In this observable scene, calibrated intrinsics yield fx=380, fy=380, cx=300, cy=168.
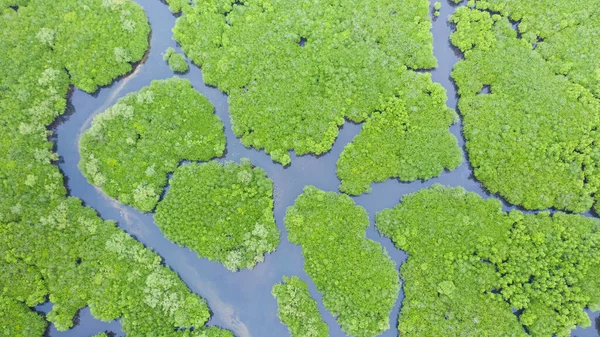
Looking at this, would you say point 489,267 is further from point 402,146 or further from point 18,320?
point 18,320

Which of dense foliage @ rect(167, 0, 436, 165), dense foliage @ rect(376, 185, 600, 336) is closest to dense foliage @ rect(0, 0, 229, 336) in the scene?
dense foliage @ rect(167, 0, 436, 165)

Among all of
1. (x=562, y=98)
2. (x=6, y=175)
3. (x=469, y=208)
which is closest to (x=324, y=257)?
(x=469, y=208)

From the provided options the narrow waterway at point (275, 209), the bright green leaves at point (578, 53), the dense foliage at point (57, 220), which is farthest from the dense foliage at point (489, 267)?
the dense foliage at point (57, 220)

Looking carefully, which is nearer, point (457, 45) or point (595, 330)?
point (595, 330)

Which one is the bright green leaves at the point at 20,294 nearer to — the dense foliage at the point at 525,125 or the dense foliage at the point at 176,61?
the dense foliage at the point at 176,61

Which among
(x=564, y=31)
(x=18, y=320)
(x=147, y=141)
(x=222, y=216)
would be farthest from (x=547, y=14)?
(x=18, y=320)

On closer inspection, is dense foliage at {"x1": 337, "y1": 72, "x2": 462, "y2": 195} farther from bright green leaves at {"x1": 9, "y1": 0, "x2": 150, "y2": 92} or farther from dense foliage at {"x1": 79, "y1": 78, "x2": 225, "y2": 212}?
bright green leaves at {"x1": 9, "y1": 0, "x2": 150, "y2": 92}

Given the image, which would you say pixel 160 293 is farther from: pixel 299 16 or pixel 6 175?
pixel 299 16
